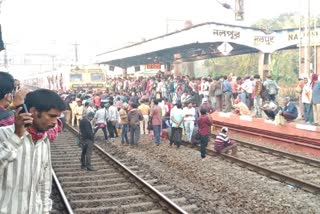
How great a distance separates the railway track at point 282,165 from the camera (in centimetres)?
876

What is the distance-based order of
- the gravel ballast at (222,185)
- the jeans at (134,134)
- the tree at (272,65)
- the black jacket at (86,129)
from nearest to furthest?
the gravel ballast at (222,185)
the black jacket at (86,129)
the jeans at (134,134)
the tree at (272,65)

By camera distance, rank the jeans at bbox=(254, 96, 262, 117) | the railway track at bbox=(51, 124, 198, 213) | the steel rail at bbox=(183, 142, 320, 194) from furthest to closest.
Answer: the jeans at bbox=(254, 96, 262, 117)
the steel rail at bbox=(183, 142, 320, 194)
the railway track at bbox=(51, 124, 198, 213)

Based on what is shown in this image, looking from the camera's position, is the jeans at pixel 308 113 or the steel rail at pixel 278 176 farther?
the jeans at pixel 308 113

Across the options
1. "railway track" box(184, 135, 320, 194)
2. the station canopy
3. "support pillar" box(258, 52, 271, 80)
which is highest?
the station canopy

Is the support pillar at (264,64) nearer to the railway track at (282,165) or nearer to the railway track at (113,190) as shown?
the railway track at (282,165)

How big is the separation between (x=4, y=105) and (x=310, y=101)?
12.1 metres

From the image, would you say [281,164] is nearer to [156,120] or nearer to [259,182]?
[259,182]

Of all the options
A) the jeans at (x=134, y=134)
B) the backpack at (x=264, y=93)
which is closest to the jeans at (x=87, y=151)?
the jeans at (x=134, y=134)

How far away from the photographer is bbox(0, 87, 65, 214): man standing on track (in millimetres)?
2334

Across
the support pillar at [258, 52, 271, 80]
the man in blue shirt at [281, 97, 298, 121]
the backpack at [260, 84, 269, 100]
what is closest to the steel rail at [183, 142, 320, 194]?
the man in blue shirt at [281, 97, 298, 121]

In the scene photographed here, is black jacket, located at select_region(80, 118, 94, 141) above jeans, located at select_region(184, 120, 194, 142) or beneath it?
above

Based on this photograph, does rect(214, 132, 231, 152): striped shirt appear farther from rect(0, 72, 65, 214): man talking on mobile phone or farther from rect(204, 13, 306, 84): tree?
rect(204, 13, 306, 84): tree

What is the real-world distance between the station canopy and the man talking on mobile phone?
15.5 metres

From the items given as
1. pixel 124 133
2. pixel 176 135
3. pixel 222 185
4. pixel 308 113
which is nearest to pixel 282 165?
pixel 222 185
